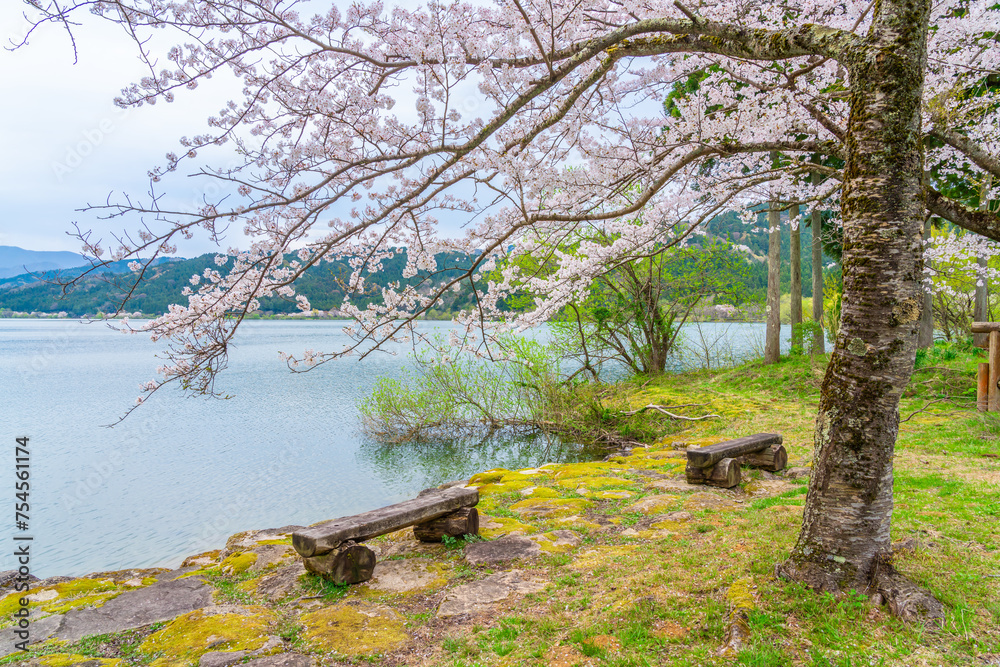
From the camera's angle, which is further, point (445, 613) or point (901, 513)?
point (901, 513)

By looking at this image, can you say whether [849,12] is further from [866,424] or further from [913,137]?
[866,424]

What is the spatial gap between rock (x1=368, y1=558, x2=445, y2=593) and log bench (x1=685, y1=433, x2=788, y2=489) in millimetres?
3286

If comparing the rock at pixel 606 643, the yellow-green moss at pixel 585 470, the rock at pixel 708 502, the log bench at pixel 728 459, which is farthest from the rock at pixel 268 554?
the log bench at pixel 728 459

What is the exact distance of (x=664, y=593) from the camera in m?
3.31

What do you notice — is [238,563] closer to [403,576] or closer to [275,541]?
[275,541]

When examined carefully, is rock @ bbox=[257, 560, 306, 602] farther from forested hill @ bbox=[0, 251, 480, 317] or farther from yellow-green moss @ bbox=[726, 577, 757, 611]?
yellow-green moss @ bbox=[726, 577, 757, 611]

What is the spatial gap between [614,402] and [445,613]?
9.32 metres

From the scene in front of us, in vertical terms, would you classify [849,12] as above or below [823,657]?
above

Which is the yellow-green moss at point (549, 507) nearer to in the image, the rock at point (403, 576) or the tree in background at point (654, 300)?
the rock at point (403, 576)

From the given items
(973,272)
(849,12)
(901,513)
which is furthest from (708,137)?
(973,272)

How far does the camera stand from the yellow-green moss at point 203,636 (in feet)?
9.88

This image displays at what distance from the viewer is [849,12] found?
647 centimetres

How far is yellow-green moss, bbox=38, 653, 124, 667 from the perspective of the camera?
2961mm

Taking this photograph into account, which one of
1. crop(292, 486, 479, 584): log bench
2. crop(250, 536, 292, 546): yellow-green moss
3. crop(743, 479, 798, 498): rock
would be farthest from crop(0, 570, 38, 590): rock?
crop(743, 479, 798, 498): rock
